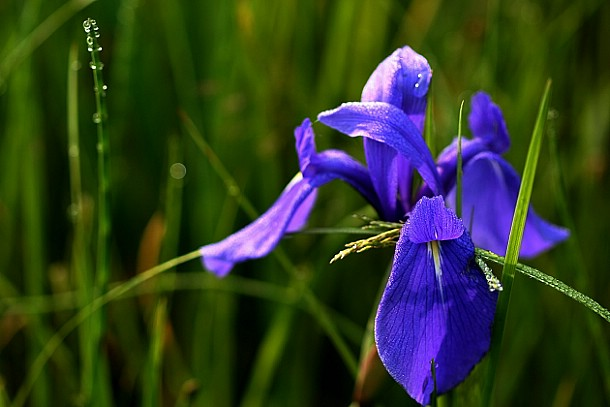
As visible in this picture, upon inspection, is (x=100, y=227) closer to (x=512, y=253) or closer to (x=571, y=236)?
(x=512, y=253)

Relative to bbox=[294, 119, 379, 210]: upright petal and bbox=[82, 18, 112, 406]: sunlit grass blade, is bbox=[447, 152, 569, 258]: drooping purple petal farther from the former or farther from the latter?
bbox=[82, 18, 112, 406]: sunlit grass blade

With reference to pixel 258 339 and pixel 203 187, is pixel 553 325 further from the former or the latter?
pixel 203 187

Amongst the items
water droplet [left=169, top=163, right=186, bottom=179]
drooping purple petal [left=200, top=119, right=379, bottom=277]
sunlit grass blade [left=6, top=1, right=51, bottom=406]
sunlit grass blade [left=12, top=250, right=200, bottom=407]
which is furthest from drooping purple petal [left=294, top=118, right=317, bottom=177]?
sunlit grass blade [left=6, top=1, right=51, bottom=406]

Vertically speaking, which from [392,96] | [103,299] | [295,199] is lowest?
[103,299]

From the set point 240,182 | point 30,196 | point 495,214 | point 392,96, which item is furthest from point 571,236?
point 30,196

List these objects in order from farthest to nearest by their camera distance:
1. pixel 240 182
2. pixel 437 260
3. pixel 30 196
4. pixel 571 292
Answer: pixel 240 182, pixel 30 196, pixel 437 260, pixel 571 292

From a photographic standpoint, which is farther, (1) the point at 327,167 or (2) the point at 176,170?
(2) the point at 176,170

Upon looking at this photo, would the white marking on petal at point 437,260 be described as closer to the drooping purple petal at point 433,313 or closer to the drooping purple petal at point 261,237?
the drooping purple petal at point 433,313
